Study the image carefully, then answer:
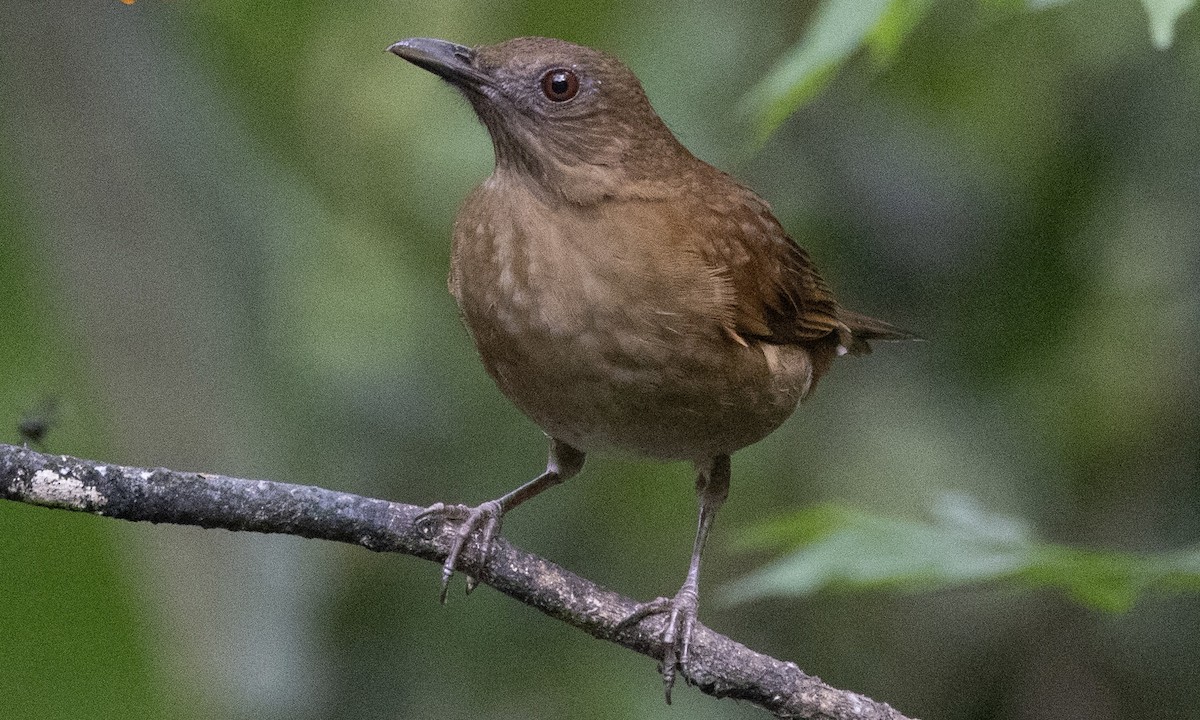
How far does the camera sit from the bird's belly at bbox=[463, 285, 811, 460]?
3857mm

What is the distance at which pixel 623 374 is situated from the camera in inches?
153

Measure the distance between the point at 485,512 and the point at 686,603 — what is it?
0.65m

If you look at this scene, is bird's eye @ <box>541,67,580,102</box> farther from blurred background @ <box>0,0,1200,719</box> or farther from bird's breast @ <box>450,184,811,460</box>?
blurred background @ <box>0,0,1200,719</box>

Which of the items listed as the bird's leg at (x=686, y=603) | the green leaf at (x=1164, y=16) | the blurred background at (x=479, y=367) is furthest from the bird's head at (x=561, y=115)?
the green leaf at (x=1164, y=16)

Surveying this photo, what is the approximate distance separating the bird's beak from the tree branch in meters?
1.28

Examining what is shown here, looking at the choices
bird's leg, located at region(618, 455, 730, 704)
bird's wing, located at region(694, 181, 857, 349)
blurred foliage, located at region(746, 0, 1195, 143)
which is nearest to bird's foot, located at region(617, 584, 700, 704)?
bird's leg, located at region(618, 455, 730, 704)

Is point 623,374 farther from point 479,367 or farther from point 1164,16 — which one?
point 479,367

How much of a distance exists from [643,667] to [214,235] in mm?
2515

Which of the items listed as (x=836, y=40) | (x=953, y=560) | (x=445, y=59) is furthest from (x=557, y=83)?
(x=953, y=560)

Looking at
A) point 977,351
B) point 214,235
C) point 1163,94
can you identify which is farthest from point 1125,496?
point 214,235

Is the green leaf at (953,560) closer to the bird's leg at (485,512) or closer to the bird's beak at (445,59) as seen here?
the bird's leg at (485,512)

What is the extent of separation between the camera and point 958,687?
5.50m

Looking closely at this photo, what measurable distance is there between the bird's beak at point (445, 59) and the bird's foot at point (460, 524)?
45.6 inches

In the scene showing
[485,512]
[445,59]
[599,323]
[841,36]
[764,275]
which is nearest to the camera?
[841,36]
